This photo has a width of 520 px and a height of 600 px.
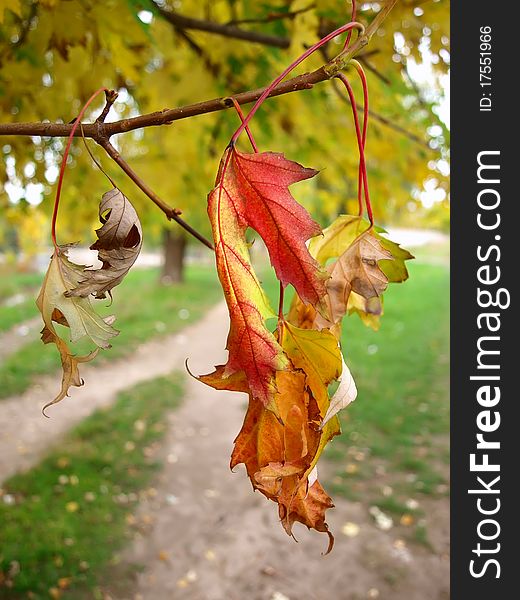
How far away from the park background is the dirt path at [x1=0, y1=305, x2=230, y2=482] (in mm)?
25

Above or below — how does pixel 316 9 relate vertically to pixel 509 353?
above

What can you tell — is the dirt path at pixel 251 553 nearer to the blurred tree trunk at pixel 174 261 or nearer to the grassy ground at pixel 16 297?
the grassy ground at pixel 16 297

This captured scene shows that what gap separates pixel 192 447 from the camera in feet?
15.3

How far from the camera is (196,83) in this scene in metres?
2.07

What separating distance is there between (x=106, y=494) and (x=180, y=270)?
9217mm

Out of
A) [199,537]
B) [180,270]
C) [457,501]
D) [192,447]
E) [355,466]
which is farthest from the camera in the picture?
[180,270]

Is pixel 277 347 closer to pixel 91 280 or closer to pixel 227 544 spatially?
pixel 91 280

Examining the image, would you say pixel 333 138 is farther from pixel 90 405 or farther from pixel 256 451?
pixel 90 405

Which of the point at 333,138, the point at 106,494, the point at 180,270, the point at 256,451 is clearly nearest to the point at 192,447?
the point at 106,494

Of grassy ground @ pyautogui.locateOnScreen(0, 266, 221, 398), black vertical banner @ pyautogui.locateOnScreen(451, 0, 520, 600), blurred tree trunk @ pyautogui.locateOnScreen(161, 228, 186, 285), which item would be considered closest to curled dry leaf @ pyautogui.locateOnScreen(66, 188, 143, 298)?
black vertical banner @ pyautogui.locateOnScreen(451, 0, 520, 600)

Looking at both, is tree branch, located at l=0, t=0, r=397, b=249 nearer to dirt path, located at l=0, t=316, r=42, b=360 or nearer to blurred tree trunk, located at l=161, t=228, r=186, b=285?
dirt path, located at l=0, t=316, r=42, b=360

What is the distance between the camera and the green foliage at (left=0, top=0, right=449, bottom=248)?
155cm

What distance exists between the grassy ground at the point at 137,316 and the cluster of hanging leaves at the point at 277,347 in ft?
8.81

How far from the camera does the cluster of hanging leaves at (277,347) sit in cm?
60
